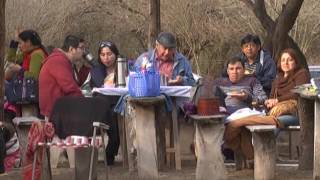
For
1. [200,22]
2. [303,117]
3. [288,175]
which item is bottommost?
[288,175]

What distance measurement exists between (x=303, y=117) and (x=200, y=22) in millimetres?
18206

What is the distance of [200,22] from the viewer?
85.9 feet

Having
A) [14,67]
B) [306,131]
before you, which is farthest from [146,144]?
[14,67]

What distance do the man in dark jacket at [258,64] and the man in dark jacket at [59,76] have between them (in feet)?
6.99

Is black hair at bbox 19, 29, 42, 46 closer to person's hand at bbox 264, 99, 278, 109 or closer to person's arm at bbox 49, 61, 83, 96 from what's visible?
person's arm at bbox 49, 61, 83, 96

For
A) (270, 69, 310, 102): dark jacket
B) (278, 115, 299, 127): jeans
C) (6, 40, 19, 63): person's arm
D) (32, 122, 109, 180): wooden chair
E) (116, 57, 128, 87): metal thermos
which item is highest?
(6, 40, 19, 63): person's arm

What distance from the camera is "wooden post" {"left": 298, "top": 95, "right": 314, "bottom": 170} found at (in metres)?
8.16

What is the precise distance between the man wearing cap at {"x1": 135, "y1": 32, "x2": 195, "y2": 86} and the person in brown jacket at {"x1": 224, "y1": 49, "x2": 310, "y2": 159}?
0.97m

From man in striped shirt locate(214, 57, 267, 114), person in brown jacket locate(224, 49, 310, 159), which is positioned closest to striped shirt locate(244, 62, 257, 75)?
man in striped shirt locate(214, 57, 267, 114)

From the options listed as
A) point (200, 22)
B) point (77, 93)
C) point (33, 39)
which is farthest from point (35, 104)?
point (200, 22)

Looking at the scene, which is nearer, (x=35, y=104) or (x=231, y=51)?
(x=35, y=104)

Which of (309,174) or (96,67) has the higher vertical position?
(96,67)

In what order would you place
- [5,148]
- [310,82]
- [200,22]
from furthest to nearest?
1. [200,22]
2. [310,82]
3. [5,148]

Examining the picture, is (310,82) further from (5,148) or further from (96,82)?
(5,148)
